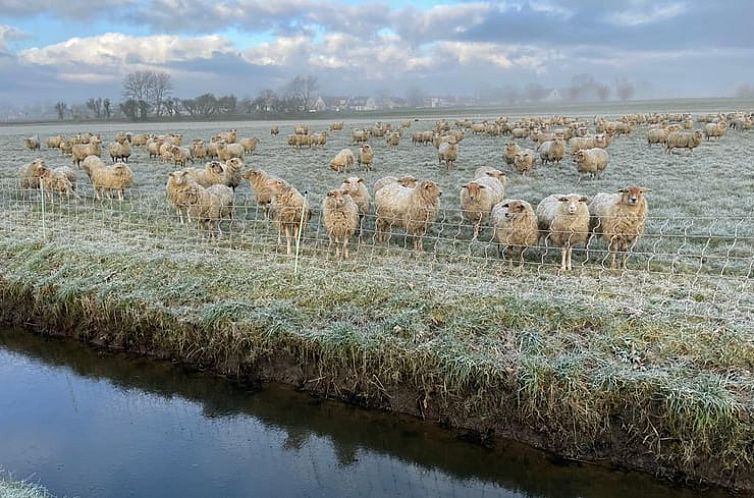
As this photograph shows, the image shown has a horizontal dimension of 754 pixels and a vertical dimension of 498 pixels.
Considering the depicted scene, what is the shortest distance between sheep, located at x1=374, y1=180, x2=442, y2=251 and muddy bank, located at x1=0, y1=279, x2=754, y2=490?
13.4 ft

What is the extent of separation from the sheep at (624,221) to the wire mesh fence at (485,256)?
24 cm

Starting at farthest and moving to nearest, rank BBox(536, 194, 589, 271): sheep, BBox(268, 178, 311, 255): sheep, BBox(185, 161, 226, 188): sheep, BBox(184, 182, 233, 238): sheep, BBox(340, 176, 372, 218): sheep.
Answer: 1. BBox(185, 161, 226, 188): sheep
2. BBox(184, 182, 233, 238): sheep
3. BBox(340, 176, 372, 218): sheep
4. BBox(268, 178, 311, 255): sheep
5. BBox(536, 194, 589, 271): sheep

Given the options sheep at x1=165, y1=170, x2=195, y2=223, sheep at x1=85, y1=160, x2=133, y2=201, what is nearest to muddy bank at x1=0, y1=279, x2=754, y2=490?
sheep at x1=165, y1=170, x2=195, y2=223

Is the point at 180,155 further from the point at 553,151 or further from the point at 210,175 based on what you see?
the point at 553,151

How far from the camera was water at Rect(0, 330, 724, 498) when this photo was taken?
6.09m

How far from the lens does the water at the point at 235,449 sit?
6.09 metres

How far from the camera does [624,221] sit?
9.89 meters

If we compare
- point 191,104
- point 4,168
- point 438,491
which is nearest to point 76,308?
point 438,491

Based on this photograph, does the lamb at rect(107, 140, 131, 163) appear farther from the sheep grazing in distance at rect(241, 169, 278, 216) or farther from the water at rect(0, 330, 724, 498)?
the water at rect(0, 330, 724, 498)

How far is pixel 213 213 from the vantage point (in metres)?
12.6

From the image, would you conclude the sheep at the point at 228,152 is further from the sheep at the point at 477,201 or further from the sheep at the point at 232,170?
the sheep at the point at 477,201

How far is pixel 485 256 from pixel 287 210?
3.95 meters

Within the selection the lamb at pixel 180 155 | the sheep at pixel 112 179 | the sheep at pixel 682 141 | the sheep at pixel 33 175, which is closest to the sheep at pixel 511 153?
the sheep at pixel 682 141

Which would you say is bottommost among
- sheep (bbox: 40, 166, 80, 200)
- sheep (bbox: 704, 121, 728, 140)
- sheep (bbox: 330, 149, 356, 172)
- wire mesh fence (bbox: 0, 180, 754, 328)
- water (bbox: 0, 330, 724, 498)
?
water (bbox: 0, 330, 724, 498)
